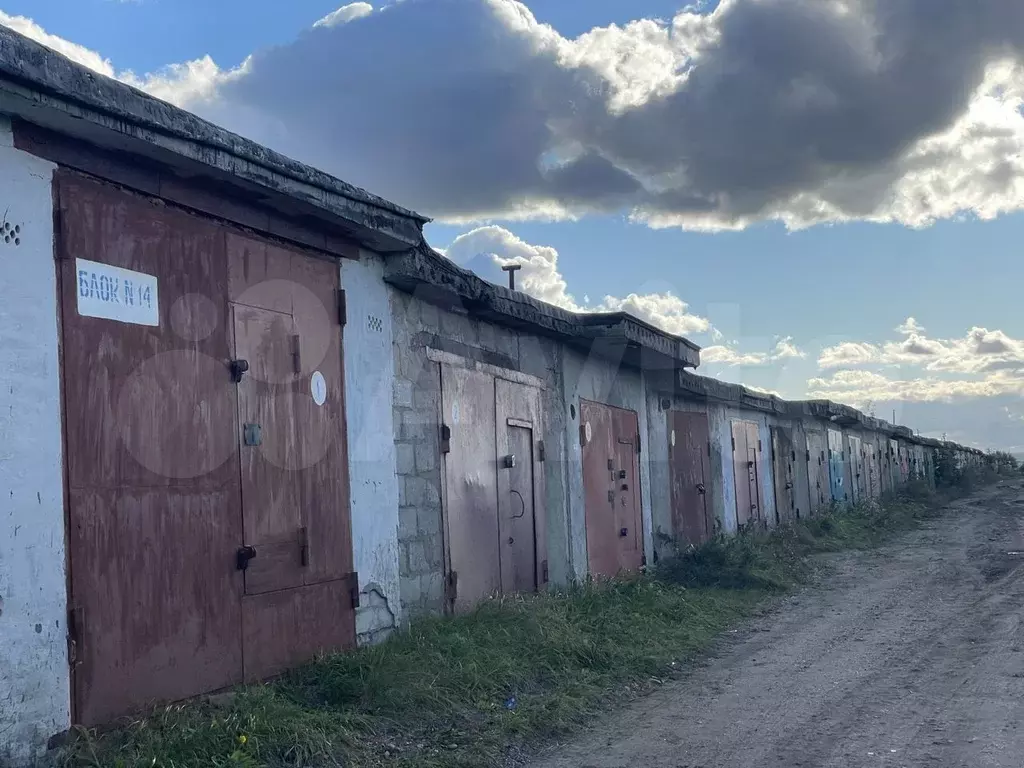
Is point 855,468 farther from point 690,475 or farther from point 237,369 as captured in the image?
point 237,369

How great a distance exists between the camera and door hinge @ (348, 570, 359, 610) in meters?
6.83

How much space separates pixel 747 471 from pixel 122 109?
51.5 ft

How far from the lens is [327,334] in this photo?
22.3 ft

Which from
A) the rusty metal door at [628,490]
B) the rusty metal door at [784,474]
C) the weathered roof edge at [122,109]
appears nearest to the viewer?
the weathered roof edge at [122,109]

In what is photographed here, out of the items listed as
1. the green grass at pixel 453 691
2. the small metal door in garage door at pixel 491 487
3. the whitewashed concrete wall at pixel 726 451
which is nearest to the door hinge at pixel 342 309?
the small metal door in garage door at pixel 491 487

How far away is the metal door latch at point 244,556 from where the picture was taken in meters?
5.77

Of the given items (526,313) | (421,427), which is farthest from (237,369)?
(526,313)

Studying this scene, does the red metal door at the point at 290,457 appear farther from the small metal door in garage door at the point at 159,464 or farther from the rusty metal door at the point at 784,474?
the rusty metal door at the point at 784,474

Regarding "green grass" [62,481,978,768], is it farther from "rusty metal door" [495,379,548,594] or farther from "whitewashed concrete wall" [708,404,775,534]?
"whitewashed concrete wall" [708,404,775,534]

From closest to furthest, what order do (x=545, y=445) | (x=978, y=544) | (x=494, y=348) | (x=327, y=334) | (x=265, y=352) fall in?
(x=265, y=352) → (x=327, y=334) → (x=494, y=348) → (x=545, y=445) → (x=978, y=544)

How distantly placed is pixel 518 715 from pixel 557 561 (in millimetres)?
4443

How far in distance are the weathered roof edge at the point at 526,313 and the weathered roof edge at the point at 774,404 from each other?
58.6 inches

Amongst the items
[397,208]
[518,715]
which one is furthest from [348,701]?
[397,208]

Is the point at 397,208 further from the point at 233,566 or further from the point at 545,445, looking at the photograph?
the point at 545,445
